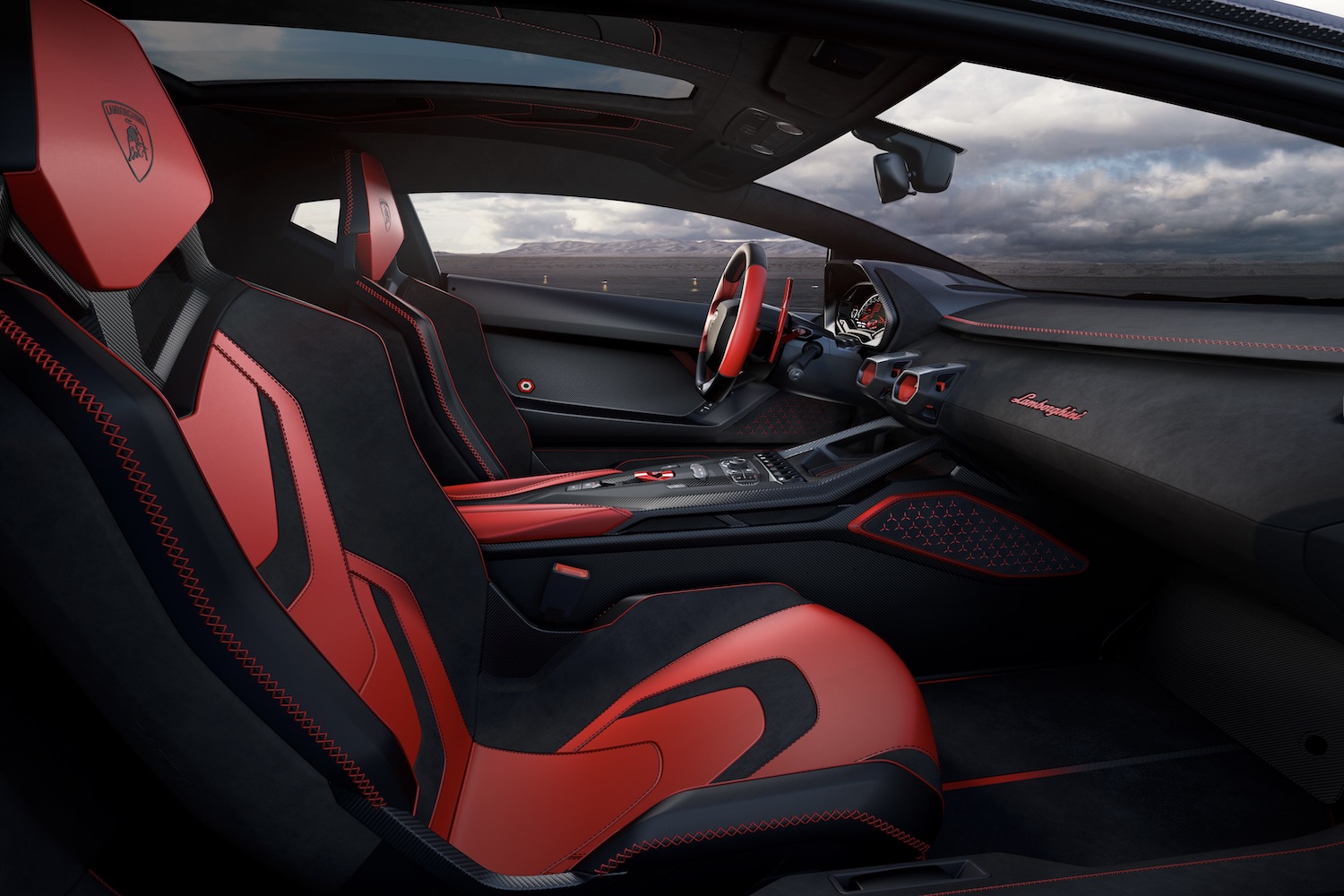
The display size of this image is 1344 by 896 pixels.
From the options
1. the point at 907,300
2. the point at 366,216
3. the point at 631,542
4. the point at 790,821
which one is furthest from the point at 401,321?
the point at 790,821

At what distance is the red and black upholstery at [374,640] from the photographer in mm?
549

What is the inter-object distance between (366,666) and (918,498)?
107 cm

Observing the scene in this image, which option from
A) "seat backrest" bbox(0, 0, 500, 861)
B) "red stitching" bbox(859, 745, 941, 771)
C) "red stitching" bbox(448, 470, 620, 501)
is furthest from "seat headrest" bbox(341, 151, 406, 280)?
"red stitching" bbox(859, 745, 941, 771)

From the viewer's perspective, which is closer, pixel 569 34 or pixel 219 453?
pixel 219 453

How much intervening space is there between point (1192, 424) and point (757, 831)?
778mm

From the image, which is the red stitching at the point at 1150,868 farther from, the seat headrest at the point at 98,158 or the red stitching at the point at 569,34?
the red stitching at the point at 569,34

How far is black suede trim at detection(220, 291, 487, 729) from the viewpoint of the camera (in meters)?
0.87

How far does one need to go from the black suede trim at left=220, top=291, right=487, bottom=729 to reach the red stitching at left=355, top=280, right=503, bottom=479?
0.73 metres

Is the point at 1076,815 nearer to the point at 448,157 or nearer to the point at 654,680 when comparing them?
the point at 654,680

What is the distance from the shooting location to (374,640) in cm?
84

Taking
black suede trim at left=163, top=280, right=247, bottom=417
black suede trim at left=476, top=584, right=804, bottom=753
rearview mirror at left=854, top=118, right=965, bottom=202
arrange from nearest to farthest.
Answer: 1. black suede trim at left=163, top=280, right=247, bottom=417
2. black suede trim at left=476, top=584, right=804, bottom=753
3. rearview mirror at left=854, top=118, right=965, bottom=202

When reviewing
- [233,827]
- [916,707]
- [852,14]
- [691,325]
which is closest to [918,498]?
[916,707]

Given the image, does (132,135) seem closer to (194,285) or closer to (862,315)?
(194,285)

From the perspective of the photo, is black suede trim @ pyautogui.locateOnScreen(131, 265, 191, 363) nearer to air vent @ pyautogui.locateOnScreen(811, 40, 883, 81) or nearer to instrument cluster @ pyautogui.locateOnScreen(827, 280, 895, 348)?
air vent @ pyautogui.locateOnScreen(811, 40, 883, 81)
